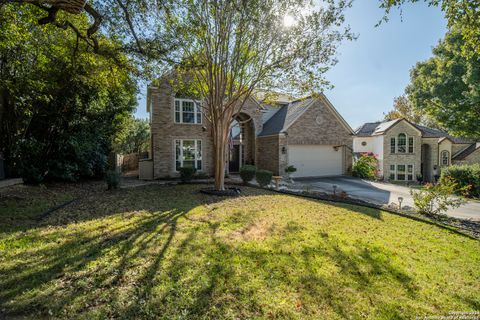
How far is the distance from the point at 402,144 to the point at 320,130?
1155 centimetres

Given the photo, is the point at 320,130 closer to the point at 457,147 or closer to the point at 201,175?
the point at 201,175

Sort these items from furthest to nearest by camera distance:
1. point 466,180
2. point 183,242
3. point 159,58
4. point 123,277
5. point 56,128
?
point 466,180 < point 56,128 < point 159,58 < point 183,242 < point 123,277

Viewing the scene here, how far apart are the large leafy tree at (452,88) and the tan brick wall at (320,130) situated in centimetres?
570

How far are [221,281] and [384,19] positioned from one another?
7.09 meters

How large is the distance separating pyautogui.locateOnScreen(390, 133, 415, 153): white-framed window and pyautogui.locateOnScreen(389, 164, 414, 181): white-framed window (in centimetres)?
154

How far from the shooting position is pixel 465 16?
5.82 m

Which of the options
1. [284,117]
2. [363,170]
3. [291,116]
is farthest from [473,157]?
[284,117]

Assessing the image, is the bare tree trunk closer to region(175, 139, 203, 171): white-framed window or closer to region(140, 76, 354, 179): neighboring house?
region(140, 76, 354, 179): neighboring house

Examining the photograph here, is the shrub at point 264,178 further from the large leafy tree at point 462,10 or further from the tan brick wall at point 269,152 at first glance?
the large leafy tree at point 462,10

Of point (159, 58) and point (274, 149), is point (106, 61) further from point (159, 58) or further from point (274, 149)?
point (274, 149)

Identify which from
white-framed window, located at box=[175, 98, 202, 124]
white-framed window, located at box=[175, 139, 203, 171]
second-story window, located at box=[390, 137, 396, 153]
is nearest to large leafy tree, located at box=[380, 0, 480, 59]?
white-framed window, located at box=[175, 98, 202, 124]

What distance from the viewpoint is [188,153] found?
16375 millimetres

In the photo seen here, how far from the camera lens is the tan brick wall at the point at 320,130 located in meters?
17.5

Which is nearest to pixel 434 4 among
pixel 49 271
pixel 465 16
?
pixel 465 16
